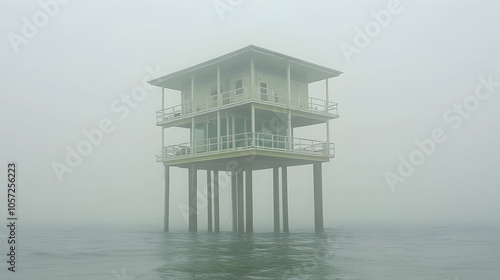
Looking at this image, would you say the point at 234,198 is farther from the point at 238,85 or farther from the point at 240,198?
the point at 238,85

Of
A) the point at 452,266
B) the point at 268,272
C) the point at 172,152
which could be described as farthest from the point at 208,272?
the point at 172,152

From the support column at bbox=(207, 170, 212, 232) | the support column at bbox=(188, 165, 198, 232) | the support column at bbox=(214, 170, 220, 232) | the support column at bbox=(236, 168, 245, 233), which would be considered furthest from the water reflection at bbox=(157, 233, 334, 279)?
the support column at bbox=(214, 170, 220, 232)

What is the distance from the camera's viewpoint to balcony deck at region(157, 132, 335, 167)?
108 feet

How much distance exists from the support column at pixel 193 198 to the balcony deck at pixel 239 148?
45.3 inches

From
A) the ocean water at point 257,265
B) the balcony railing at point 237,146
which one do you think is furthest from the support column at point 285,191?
the ocean water at point 257,265

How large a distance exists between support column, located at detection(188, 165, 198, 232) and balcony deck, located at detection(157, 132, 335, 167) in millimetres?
1150

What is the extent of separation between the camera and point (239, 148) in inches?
1280

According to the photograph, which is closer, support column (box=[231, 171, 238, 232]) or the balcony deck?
the balcony deck

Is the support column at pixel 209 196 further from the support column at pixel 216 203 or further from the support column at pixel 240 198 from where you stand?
the support column at pixel 240 198

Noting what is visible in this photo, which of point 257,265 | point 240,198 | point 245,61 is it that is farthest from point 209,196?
point 257,265

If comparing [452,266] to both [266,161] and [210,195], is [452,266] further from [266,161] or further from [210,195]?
[210,195]

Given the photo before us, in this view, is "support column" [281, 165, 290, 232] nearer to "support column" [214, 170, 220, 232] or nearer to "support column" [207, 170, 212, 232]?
"support column" [214, 170, 220, 232]

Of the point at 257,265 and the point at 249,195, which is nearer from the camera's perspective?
the point at 257,265

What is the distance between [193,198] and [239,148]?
8303mm
